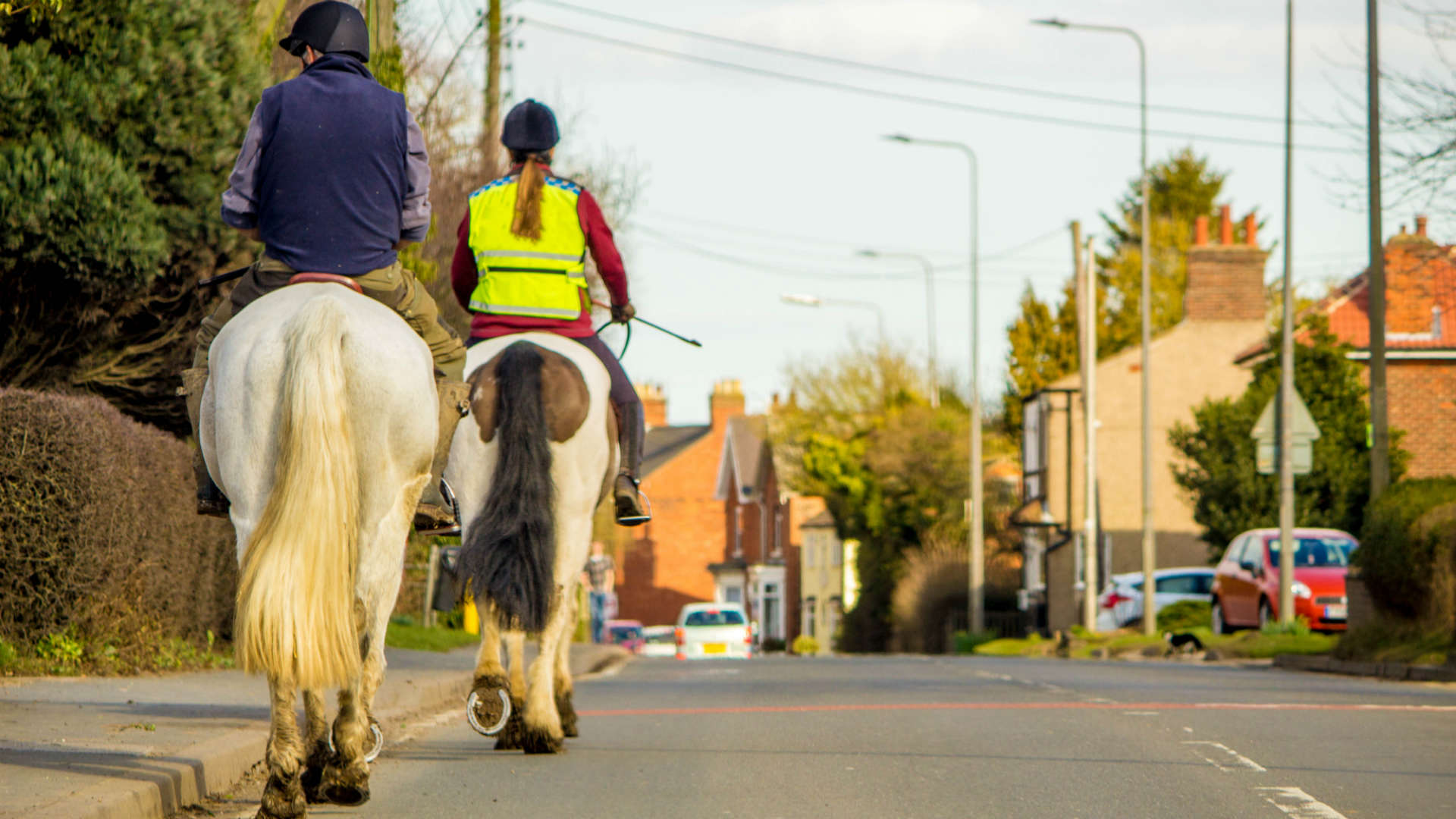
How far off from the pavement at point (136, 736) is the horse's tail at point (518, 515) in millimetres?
1226

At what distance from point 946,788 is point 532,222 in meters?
3.45

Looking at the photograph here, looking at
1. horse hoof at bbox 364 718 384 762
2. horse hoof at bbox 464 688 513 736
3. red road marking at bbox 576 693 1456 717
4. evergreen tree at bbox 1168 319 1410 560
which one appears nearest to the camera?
horse hoof at bbox 364 718 384 762

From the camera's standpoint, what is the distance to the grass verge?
21.8m

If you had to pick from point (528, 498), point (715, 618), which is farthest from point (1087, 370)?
point (528, 498)

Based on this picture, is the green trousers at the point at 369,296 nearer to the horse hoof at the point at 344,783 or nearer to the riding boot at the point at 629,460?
the horse hoof at the point at 344,783

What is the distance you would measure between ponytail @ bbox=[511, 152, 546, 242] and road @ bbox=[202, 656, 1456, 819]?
2543 millimetres

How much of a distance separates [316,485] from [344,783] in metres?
1.32

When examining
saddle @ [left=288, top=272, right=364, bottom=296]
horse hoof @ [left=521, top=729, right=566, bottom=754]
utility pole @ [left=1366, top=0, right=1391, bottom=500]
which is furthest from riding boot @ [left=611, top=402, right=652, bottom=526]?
utility pole @ [left=1366, top=0, right=1391, bottom=500]

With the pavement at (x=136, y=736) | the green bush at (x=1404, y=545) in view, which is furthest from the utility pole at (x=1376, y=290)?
the pavement at (x=136, y=736)

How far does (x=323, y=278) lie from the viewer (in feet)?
22.4

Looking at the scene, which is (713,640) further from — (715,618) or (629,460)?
(629,460)

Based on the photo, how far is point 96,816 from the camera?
6.00m

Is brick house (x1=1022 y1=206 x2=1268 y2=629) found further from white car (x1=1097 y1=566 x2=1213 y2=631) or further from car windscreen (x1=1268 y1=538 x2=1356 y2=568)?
car windscreen (x1=1268 y1=538 x2=1356 y2=568)

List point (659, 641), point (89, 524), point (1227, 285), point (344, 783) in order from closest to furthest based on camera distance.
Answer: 1. point (344, 783)
2. point (89, 524)
3. point (1227, 285)
4. point (659, 641)
